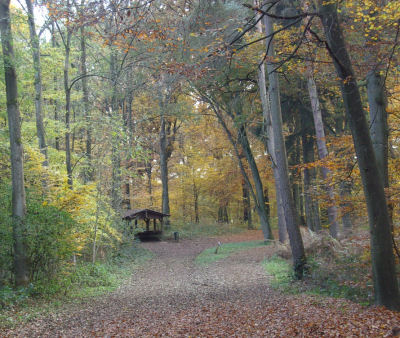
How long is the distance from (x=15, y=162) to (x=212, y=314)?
225 inches

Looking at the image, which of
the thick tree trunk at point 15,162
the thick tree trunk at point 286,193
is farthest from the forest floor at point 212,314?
the thick tree trunk at point 15,162

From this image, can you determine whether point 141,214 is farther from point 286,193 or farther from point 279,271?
point 286,193

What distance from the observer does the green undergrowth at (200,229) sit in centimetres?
2717

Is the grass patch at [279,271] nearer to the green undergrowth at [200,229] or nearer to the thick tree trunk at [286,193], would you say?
the thick tree trunk at [286,193]

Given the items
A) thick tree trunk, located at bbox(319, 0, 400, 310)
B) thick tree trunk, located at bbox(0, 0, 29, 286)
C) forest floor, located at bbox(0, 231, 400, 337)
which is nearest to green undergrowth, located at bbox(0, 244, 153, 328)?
forest floor, located at bbox(0, 231, 400, 337)

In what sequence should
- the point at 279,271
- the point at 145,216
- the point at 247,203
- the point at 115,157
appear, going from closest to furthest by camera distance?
the point at 279,271
the point at 115,157
the point at 145,216
the point at 247,203

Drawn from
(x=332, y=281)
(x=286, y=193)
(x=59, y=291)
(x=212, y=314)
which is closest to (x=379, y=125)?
(x=286, y=193)

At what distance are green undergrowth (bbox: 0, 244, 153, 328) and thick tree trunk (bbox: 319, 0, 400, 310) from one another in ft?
20.9

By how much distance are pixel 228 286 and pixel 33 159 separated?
6.43 meters

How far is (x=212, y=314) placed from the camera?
6617 millimetres

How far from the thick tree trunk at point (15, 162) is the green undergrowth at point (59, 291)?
491 millimetres

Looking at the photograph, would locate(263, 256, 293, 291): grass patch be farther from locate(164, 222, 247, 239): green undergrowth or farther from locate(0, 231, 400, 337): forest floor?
locate(164, 222, 247, 239): green undergrowth

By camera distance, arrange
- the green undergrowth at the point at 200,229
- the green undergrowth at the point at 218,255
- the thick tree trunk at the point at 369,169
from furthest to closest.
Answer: the green undergrowth at the point at 200,229 → the green undergrowth at the point at 218,255 → the thick tree trunk at the point at 369,169

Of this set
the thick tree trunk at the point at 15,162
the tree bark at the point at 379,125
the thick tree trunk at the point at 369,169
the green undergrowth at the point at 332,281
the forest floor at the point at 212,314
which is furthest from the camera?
the thick tree trunk at the point at 15,162
